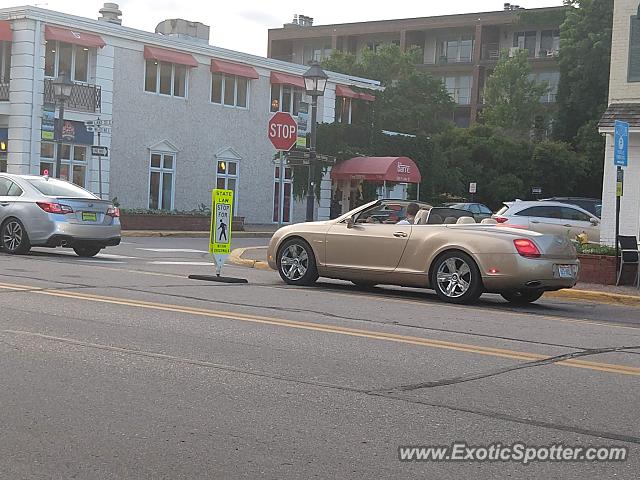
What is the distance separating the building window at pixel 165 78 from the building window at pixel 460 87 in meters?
37.9

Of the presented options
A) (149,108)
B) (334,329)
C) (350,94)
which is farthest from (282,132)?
(350,94)

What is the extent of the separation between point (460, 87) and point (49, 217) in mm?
60380

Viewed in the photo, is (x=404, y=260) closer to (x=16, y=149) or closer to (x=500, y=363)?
(x=500, y=363)

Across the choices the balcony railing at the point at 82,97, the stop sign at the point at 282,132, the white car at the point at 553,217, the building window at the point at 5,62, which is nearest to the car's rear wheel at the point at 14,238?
the stop sign at the point at 282,132

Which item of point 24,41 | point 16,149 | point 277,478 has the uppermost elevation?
point 24,41

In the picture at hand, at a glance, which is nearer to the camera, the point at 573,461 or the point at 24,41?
the point at 573,461

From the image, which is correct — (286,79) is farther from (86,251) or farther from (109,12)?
Answer: (86,251)

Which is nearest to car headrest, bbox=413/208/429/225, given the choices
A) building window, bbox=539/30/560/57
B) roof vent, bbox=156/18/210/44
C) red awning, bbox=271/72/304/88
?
red awning, bbox=271/72/304/88

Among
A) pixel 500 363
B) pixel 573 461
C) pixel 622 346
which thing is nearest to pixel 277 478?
pixel 573 461

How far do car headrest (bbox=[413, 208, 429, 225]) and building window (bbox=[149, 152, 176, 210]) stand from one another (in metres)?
26.1

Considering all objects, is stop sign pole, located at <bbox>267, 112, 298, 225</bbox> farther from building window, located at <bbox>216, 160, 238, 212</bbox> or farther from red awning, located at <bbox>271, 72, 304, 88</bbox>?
red awning, located at <bbox>271, 72, 304, 88</bbox>

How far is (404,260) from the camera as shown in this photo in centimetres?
1445

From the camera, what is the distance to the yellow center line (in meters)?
8.80

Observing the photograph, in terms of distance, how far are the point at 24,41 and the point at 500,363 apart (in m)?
29.6
